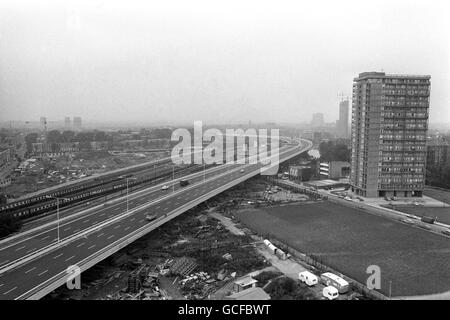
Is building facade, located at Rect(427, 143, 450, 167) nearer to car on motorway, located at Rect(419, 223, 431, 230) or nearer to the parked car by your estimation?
car on motorway, located at Rect(419, 223, 431, 230)

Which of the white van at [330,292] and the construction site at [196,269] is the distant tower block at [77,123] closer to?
the construction site at [196,269]

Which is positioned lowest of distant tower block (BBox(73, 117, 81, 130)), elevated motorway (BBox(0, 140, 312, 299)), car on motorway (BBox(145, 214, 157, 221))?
elevated motorway (BBox(0, 140, 312, 299))

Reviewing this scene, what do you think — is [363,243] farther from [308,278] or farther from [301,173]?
[301,173]

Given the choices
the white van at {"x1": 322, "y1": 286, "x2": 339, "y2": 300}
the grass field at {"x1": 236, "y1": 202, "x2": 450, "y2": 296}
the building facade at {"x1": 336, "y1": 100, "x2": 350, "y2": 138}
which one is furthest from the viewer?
the building facade at {"x1": 336, "y1": 100, "x2": 350, "y2": 138}

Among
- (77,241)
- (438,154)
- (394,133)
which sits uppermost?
(394,133)

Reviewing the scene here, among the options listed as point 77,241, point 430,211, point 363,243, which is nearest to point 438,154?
point 430,211

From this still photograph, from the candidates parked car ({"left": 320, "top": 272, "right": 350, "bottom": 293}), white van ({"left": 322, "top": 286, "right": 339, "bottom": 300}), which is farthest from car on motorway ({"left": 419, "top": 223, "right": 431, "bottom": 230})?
white van ({"left": 322, "top": 286, "right": 339, "bottom": 300})

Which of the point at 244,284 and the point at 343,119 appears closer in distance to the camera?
the point at 244,284
